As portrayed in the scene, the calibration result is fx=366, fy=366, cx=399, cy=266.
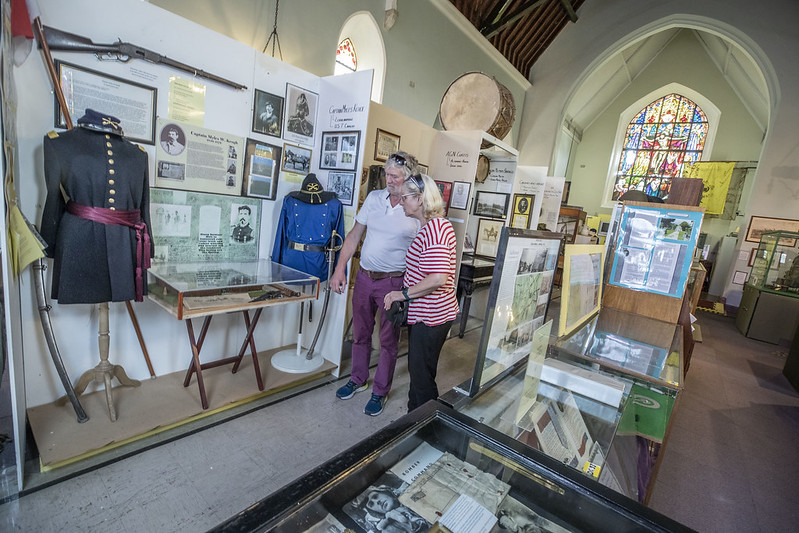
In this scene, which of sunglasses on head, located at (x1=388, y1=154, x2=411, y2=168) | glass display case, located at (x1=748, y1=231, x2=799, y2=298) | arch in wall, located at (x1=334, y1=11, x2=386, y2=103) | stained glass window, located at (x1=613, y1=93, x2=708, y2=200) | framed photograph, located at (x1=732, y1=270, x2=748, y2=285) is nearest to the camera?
sunglasses on head, located at (x1=388, y1=154, x2=411, y2=168)

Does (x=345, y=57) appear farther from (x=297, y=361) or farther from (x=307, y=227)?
(x=297, y=361)

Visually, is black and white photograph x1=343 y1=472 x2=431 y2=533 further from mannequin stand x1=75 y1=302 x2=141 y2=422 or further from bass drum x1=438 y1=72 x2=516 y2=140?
bass drum x1=438 y1=72 x2=516 y2=140

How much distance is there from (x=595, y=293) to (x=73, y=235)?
9.19ft

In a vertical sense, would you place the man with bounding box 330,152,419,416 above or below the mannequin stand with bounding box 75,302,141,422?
above

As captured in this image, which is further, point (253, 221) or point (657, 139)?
point (657, 139)

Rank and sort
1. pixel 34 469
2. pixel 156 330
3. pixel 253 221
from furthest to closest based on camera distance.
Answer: pixel 253 221 → pixel 156 330 → pixel 34 469

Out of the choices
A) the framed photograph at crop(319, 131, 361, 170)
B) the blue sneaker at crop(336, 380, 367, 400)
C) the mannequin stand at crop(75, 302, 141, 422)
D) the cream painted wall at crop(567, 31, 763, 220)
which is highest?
the cream painted wall at crop(567, 31, 763, 220)

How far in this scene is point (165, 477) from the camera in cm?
184

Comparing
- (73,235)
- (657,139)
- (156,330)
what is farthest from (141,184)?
(657,139)

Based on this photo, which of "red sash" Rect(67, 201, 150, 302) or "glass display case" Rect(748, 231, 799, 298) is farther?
"glass display case" Rect(748, 231, 799, 298)

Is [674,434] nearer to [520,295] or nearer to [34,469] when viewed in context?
[520,295]

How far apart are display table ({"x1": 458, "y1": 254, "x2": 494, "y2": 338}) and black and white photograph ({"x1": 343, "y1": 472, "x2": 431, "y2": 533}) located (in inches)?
135

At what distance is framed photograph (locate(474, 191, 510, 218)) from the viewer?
442 centimetres

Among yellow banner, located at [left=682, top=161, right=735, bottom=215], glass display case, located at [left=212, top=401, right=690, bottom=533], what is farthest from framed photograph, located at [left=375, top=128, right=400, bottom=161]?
yellow banner, located at [left=682, top=161, right=735, bottom=215]
